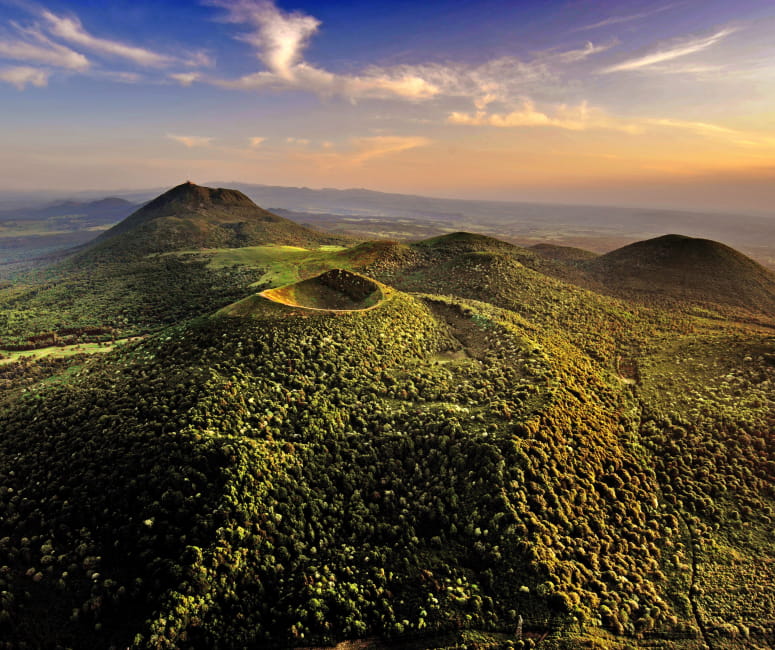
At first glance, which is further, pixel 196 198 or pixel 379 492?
pixel 196 198

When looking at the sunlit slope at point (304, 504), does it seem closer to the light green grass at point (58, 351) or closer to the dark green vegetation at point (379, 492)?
the dark green vegetation at point (379, 492)

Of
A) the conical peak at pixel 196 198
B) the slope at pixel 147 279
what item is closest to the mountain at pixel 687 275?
the slope at pixel 147 279

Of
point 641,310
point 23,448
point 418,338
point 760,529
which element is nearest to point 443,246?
point 641,310

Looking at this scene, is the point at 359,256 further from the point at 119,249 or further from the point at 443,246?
the point at 119,249

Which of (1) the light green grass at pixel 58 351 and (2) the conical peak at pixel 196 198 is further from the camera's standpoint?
(2) the conical peak at pixel 196 198

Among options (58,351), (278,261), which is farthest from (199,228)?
(58,351)

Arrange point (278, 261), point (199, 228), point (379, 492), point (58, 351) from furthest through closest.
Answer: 1. point (199, 228)
2. point (278, 261)
3. point (58, 351)
4. point (379, 492)

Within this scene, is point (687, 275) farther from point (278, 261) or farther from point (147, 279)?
point (147, 279)
